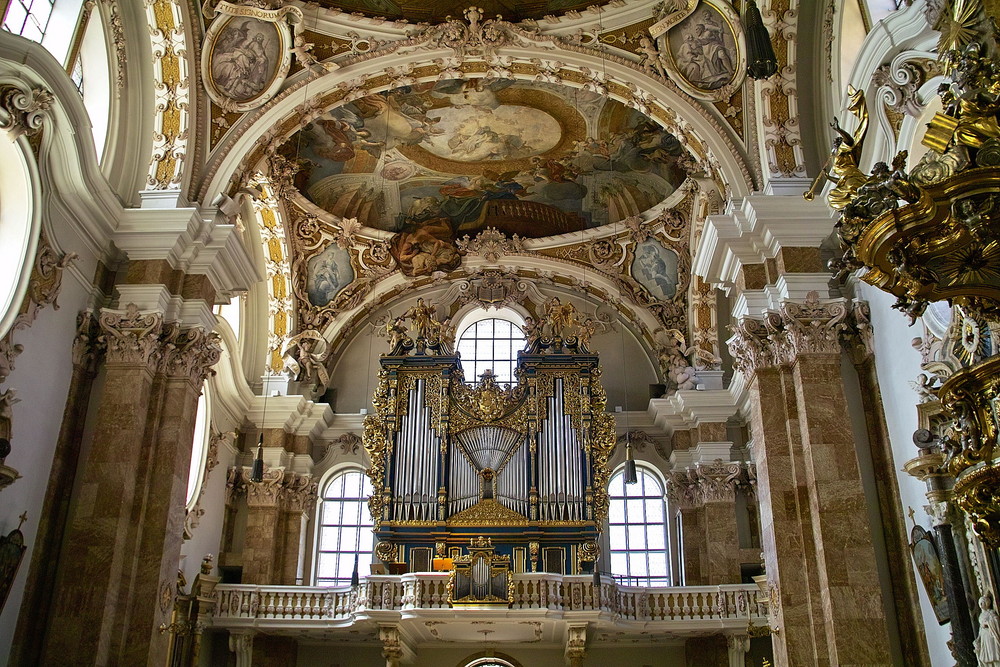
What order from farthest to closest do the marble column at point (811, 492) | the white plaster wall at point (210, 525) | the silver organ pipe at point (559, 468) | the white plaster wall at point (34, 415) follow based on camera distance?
the silver organ pipe at point (559, 468) → the white plaster wall at point (210, 525) → the white plaster wall at point (34, 415) → the marble column at point (811, 492)

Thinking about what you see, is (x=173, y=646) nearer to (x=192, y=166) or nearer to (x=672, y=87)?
(x=192, y=166)

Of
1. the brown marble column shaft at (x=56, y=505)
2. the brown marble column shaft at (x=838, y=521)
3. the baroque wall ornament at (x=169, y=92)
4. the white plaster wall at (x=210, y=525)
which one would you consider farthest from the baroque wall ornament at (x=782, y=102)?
the white plaster wall at (x=210, y=525)

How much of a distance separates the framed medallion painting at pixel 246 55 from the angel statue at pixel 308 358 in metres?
6.05

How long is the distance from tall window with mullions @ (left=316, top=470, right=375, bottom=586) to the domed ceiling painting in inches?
190

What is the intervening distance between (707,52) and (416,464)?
814cm

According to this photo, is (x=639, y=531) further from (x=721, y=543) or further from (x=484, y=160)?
(x=484, y=160)

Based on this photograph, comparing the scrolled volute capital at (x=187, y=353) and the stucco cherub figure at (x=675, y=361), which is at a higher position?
the stucco cherub figure at (x=675, y=361)

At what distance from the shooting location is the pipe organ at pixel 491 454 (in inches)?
600

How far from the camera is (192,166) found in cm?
1260

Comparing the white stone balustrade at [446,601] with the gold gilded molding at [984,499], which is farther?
the white stone balustrade at [446,601]

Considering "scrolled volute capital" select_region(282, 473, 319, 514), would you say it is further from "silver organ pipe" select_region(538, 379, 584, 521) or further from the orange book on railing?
"silver organ pipe" select_region(538, 379, 584, 521)

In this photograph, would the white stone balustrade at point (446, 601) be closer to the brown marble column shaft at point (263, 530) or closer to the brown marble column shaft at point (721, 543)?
the brown marble column shaft at point (721, 543)

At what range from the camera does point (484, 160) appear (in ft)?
57.6

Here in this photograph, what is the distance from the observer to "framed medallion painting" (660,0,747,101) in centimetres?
1234
